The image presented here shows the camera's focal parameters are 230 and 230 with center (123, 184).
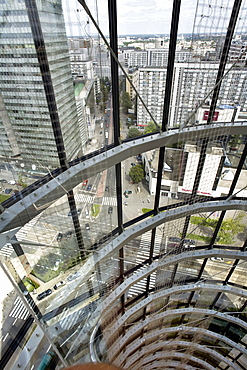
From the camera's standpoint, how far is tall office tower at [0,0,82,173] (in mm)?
1185

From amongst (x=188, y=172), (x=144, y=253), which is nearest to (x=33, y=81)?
(x=188, y=172)

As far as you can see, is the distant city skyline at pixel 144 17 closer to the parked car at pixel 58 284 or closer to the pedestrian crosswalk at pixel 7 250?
the pedestrian crosswalk at pixel 7 250

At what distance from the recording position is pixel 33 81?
134cm

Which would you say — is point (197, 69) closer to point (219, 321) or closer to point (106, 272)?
point (106, 272)

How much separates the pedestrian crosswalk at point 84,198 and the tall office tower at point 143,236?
0.5 inches

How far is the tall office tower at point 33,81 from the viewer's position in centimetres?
118

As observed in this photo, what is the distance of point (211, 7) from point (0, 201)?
2.15m

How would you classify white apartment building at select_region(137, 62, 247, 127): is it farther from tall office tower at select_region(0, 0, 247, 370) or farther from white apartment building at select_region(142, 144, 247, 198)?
white apartment building at select_region(142, 144, 247, 198)

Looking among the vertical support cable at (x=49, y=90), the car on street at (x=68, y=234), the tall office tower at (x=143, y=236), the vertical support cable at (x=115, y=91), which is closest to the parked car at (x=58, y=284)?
the tall office tower at (x=143, y=236)

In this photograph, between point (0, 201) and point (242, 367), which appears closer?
point (0, 201)

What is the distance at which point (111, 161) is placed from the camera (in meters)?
2.27

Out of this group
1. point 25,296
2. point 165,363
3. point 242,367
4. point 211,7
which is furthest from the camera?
point 242,367

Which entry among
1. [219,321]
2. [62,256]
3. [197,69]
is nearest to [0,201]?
[62,256]

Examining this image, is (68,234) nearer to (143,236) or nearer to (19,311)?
(19,311)
